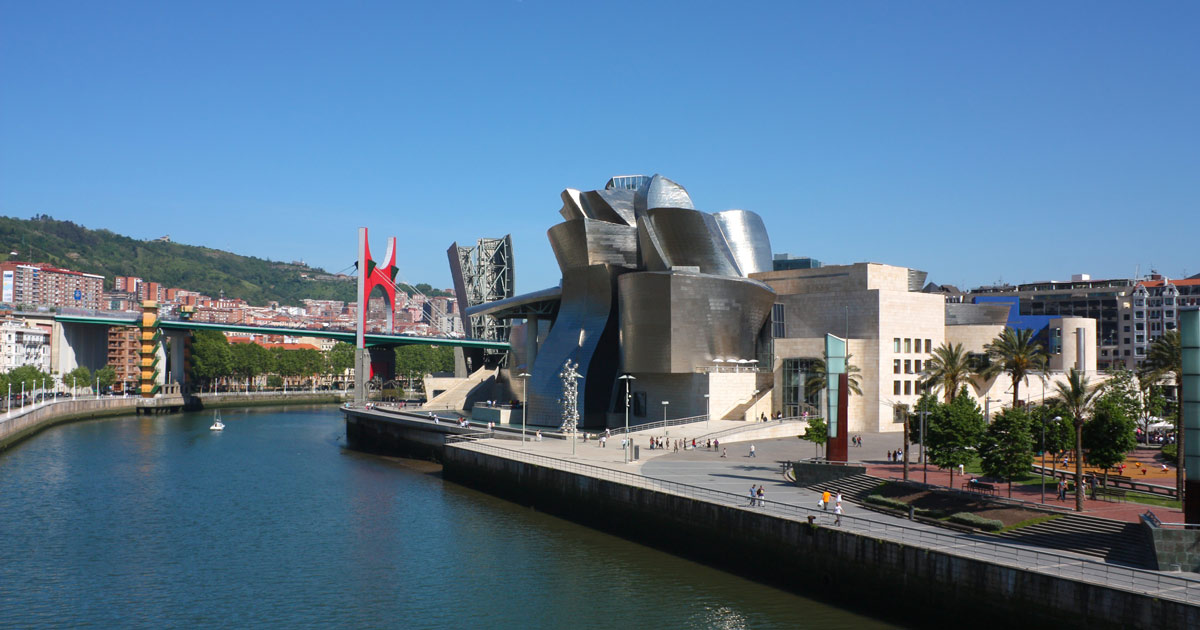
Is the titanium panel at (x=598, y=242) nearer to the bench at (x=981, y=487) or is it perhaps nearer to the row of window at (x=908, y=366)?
the row of window at (x=908, y=366)

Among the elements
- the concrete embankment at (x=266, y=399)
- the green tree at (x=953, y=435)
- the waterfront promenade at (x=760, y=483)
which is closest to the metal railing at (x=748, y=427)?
the waterfront promenade at (x=760, y=483)

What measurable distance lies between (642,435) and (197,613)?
32201 millimetres

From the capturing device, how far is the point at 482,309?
260 feet

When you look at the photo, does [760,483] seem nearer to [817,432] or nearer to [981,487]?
[817,432]

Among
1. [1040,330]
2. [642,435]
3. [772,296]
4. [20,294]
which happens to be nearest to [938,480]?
[642,435]

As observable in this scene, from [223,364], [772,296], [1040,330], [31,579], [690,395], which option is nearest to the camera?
[31,579]

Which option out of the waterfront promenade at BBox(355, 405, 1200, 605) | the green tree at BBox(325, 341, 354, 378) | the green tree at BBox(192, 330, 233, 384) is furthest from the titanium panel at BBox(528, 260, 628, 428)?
the green tree at BBox(325, 341, 354, 378)

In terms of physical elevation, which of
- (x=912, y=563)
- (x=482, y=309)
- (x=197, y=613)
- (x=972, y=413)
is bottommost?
(x=197, y=613)

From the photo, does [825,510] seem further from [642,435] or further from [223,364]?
[223,364]

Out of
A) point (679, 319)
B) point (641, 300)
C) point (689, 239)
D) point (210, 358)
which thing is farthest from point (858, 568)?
point (210, 358)

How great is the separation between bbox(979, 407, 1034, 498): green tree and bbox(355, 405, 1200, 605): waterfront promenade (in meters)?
4.17

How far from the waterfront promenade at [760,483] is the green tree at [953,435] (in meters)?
4.01

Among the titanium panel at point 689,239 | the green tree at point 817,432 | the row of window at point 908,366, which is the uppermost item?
the titanium panel at point 689,239

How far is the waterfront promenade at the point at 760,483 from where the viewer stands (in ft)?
70.5
